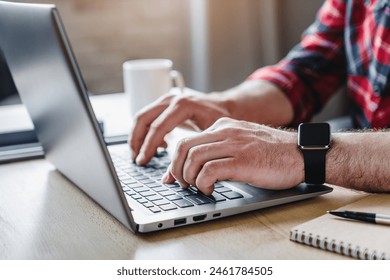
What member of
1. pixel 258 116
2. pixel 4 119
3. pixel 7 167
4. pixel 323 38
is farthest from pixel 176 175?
pixel 323 38

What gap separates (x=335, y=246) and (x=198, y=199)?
0.21 metres

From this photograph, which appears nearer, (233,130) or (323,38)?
(233,130)

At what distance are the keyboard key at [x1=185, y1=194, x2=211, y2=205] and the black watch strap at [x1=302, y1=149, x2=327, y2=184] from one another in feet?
0.49

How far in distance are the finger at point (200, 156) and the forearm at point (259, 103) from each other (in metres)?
0.42

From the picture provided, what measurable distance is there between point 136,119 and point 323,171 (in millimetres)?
385

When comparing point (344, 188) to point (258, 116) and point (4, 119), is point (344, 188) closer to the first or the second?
point (258, 116)

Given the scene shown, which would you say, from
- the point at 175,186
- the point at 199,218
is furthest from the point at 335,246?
the point at 175,186

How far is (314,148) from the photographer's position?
0.83 meters

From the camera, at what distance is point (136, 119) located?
1060mm

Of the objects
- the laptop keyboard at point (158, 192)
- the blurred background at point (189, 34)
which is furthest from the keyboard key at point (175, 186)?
the blurred background at point (189, 34)

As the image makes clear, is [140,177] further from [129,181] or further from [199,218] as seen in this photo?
[199,218]

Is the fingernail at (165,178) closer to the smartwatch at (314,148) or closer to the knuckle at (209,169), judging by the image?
the knuckle at (209,169)

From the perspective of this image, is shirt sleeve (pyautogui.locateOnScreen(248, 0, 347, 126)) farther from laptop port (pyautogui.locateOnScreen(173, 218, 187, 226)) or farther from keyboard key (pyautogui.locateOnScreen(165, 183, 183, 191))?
laptop port (pyautogui.locateOnScreen(173, 218, 187, 226))

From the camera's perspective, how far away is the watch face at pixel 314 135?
830 millimetres
